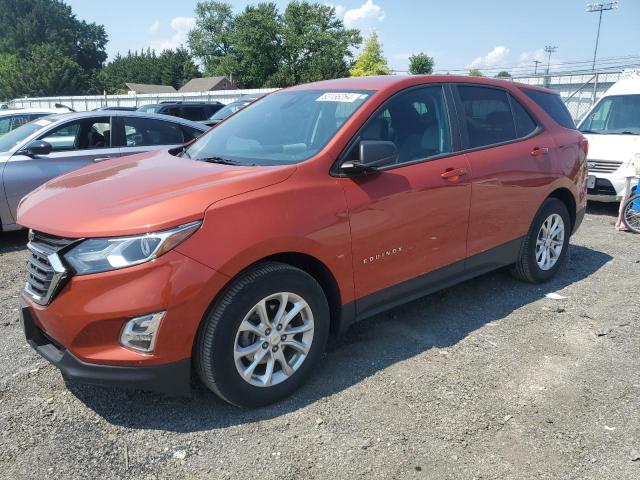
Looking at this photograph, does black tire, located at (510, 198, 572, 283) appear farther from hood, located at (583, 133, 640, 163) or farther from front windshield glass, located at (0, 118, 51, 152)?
front windshield glass, located at (0, 118, 51, 152)

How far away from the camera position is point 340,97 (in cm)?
361

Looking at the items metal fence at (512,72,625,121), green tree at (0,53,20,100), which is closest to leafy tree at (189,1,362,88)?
green tree at (0,53,20,100)

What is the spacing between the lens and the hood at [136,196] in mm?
2531

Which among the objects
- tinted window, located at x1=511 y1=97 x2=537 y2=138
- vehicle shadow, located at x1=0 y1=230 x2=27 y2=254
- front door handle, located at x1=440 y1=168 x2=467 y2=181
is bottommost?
vehicle shadow, located at x1=0 y1=230 x2=27 y2=254

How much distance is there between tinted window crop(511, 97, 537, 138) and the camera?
14.9ft

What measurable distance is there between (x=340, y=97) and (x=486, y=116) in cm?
140

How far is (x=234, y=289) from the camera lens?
8.82 feet

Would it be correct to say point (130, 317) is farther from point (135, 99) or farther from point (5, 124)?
point (135, 99)

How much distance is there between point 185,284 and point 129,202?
573mm

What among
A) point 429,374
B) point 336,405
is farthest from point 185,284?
point 429,374

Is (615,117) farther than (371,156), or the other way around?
(615,117)

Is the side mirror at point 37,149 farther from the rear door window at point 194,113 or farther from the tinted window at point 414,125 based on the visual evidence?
the rear door window at point 194,113

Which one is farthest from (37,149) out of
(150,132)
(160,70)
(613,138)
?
(160,70)

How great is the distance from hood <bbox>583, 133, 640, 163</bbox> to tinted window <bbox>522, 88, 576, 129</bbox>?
10.6 feet
